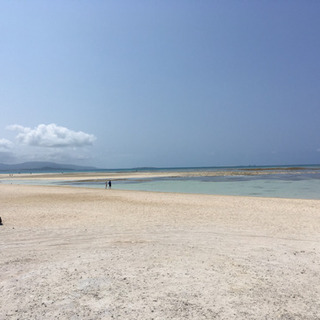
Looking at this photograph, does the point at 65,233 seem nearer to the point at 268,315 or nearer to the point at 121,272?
the point at 121,272

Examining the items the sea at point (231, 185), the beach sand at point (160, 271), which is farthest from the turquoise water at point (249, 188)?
the beach sand at point (160, 271)

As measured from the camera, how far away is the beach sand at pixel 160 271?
189 inches

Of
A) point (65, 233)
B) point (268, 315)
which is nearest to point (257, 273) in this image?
point (268, 315)

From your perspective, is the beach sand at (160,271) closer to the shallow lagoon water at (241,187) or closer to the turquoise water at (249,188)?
the turquoise water at (249,188)

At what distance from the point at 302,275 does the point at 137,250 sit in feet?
13.8

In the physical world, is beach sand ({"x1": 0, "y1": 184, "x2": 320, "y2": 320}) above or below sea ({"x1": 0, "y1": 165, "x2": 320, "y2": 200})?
above

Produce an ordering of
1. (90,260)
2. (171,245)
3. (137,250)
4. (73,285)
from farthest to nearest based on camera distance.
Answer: (171,245) → (137,250) → (90,260) → (73,285)

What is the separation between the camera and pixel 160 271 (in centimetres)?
641

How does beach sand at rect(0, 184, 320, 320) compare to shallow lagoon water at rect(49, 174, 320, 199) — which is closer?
beach sand at rect(0, 184, 320, 320)

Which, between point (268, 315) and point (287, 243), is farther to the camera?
point (287, 243)

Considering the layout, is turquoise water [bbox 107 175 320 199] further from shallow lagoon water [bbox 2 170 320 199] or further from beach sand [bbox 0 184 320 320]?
beach sand [bbox 0 184 320 320]

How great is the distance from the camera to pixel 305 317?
4.53 meters

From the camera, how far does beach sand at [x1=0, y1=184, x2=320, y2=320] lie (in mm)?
4797

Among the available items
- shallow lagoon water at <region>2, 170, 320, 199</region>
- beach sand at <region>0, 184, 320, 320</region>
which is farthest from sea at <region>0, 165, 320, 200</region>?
beach sand at <region>0, 184, 320, 320</region>
